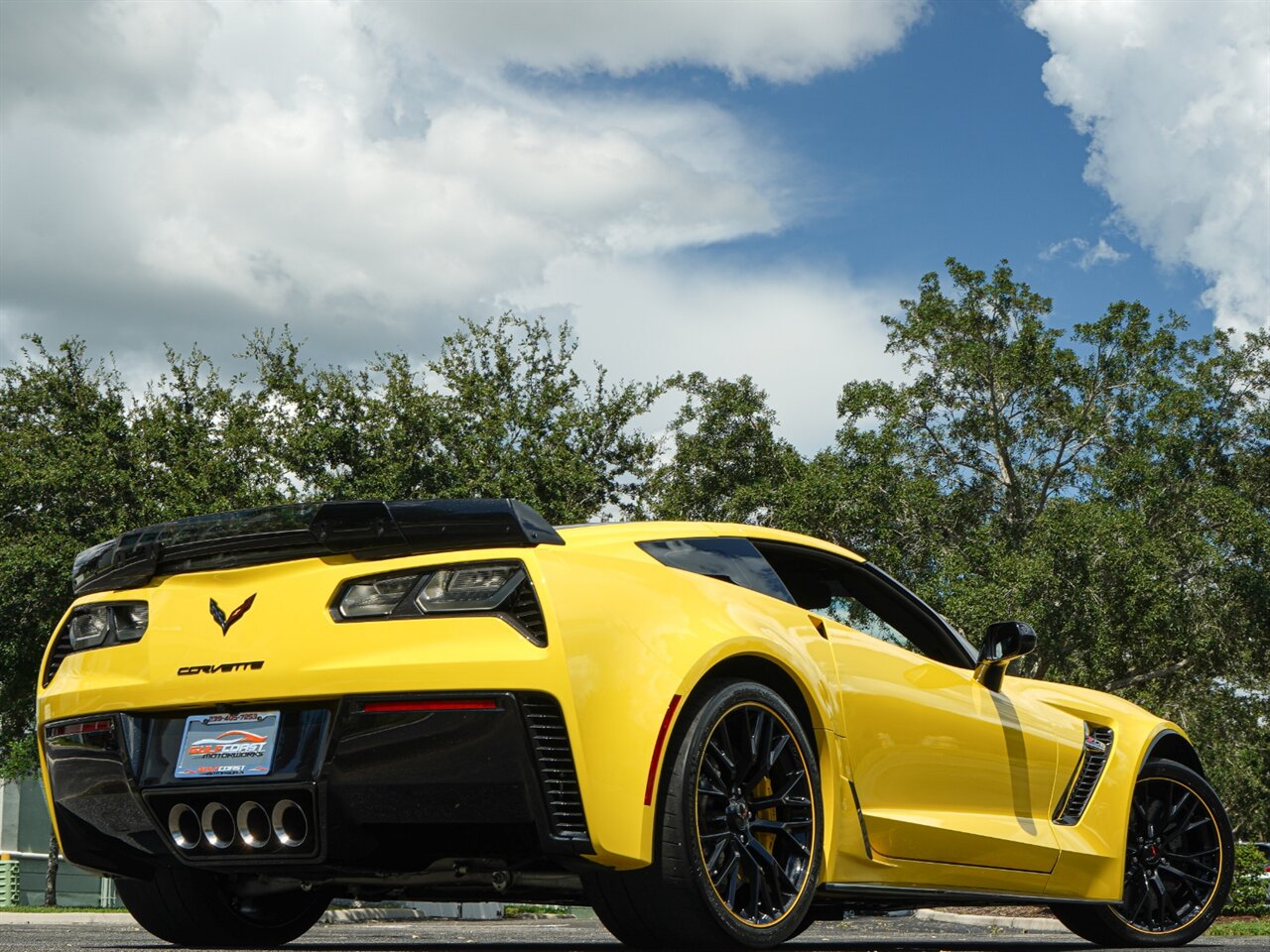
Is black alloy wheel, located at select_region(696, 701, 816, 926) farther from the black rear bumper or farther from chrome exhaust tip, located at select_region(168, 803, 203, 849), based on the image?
chrome exhaust tip, located at select_region(168, 803, 203, 849)

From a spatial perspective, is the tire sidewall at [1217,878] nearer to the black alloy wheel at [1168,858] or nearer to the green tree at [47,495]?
the black alloy wheel at [1168,858]

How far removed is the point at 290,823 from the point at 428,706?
557mm

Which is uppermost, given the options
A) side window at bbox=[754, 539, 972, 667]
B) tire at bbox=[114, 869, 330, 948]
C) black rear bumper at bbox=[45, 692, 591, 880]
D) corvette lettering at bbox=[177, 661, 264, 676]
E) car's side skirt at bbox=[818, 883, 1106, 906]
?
side window at bbox=[754, 539, 972, 667]

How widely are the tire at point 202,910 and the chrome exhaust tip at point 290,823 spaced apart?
A: 1.12 metres

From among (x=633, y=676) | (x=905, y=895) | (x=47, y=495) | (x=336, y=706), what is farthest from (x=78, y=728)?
(x=47, y=495)

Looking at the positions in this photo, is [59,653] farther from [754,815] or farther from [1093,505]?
[1093,505]

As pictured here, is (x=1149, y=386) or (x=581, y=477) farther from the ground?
(x=1149, y=386)

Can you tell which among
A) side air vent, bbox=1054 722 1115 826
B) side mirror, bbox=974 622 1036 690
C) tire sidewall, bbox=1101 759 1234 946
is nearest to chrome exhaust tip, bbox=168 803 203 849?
side mirror, bbox=974 622 1036 690

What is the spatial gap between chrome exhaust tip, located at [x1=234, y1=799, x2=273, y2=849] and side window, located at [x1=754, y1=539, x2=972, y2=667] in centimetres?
204

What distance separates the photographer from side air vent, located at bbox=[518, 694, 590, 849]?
12.6 feet

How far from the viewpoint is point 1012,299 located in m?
39.4

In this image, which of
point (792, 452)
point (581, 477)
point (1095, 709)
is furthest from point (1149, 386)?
point (1095, 709)

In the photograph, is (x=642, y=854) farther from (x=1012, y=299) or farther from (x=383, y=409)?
(x=1012, y=299)

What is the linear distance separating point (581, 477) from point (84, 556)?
24270 mm
